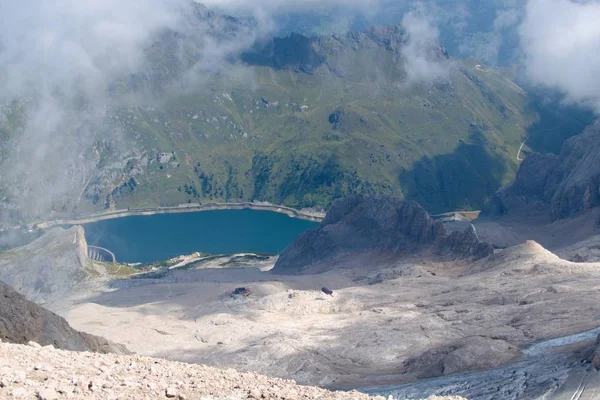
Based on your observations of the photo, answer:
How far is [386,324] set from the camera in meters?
92.9

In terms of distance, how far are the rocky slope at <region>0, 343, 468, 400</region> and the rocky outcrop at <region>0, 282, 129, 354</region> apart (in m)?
12.3

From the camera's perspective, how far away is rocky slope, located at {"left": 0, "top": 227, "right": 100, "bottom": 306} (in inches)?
5664

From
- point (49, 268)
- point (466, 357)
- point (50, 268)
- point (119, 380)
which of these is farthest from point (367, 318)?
point (49, 268)

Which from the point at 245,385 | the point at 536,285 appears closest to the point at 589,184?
the point at 536,285

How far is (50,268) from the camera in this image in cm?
14962

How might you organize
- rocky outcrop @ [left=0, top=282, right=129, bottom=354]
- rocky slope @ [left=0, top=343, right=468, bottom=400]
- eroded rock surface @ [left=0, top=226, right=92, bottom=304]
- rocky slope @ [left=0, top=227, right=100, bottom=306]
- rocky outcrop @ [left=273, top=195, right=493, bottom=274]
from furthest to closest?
eroded rock surface @ [left=0, top=226, right=92, bottom=304], rocky slope @ [left=0, top=227, right=100, bottom=306], rocky outcrop @ [left=273, top=195, right=493, bottom=274], rocky outcrop @ [left=0, top=282, right=129, bottom=354], rocky slope @ [left=0, top=343, right=468, bottom=400]

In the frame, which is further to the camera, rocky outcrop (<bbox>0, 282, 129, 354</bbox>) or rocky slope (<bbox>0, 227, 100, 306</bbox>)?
rocky slope (<bbox>0, 227, 100, 306</bbox>)

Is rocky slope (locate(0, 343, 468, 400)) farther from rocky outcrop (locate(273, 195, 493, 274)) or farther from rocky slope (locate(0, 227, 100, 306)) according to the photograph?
rocky slope (locate(0, 227, 100, 306))

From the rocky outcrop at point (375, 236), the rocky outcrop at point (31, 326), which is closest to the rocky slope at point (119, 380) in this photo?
the rocky outcrop at point (31, 326)

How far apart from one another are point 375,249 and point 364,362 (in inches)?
2854

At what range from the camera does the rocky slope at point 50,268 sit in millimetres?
143875

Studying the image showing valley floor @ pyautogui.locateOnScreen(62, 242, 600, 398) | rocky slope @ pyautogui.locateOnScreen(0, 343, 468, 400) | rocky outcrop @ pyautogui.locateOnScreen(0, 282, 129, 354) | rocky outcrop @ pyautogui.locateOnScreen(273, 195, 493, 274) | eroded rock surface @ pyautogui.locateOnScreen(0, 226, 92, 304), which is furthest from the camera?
eroded rock surface @ pyautogui.locateOnScreen(0, 226, 92, 304)

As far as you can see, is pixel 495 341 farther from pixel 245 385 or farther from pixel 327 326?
pixel 245 385

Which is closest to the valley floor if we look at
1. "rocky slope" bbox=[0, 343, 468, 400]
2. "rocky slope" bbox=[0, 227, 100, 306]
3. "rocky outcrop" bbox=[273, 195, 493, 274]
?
"rocky outcrop" bbox=[273, 195, 493, 274]
